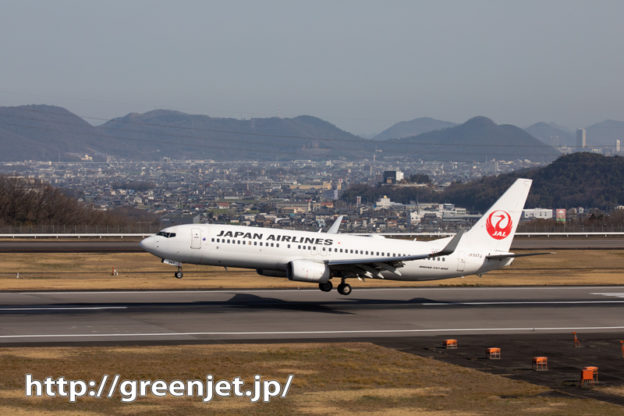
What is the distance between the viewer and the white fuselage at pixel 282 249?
4803cm

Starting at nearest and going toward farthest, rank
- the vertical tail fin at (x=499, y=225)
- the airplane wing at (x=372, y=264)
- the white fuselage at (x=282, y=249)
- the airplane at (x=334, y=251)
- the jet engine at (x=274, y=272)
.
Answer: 1. the airplane wing at (x=372, y=264)
2. the airplane at (x=334, y=251)
3. the white fuselage at (x=282, y=249)
4. the jet engine at (x=274, y=272)
5. the vertical tail fin at (x=499, y=225)

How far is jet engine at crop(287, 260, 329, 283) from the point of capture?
46.2 m

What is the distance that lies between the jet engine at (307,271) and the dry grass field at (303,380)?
11254 millimetres

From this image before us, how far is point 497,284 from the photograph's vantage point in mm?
62031

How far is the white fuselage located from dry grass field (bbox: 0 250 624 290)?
852 centimetres

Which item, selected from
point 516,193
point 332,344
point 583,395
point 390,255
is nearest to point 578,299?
point 516,193

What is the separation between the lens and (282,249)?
48.1 metres

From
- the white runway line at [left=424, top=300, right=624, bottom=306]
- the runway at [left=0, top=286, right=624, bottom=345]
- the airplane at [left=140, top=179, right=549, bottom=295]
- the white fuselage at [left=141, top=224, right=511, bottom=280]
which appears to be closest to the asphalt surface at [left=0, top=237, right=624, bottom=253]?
the runway at [left=0, top=286, right=624, bottom=345]

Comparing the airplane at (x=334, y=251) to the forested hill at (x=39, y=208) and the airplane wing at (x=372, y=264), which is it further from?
the forested hill at (x=39, y=208)

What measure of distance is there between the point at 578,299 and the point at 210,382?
1280 inches

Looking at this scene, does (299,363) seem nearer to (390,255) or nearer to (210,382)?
(210,382)

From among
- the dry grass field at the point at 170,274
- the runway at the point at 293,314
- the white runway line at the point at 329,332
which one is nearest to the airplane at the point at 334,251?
the runway at the point at 293,314

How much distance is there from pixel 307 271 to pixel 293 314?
10.3 ft

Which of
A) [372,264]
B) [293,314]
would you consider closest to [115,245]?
[372,264]
